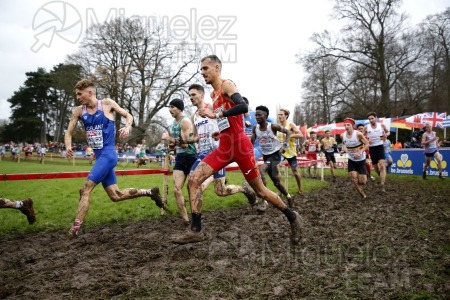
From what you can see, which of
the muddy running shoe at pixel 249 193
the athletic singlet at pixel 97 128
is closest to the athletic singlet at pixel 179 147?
the athletic singlet at pixel 97 128

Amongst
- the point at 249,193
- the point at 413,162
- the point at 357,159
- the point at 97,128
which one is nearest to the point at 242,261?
the point at 97,128

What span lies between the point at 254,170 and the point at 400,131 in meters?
39.5

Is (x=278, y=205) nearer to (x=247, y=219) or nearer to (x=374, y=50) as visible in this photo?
(x=247, y=219)

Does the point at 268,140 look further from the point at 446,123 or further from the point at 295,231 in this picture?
the point at 446,123

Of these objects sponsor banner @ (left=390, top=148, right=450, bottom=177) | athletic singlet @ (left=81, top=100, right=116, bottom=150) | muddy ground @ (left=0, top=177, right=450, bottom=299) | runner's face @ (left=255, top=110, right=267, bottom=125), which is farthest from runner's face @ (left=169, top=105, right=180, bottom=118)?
sponsor banner @ (left=390, top=148, right=450, bottom=177)

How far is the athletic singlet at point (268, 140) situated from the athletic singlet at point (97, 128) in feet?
12.9

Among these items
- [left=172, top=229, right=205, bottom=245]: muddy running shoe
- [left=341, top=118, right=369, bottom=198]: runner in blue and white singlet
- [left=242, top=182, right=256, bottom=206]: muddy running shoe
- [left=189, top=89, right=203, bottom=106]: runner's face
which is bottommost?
[left=172, top=229, right=205, bottom=245]: muddy running shoe

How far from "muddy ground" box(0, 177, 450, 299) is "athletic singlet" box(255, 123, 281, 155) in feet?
7.39

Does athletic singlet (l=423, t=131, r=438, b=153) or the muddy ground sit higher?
athletic singlet (l=423, t=131, r=438, b=153)

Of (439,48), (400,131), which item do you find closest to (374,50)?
(439,48)

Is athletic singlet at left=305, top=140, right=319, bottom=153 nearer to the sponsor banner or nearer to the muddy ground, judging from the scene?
the sponsor banner

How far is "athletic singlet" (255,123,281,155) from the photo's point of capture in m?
8.20

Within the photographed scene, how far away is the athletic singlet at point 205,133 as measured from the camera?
6.39m

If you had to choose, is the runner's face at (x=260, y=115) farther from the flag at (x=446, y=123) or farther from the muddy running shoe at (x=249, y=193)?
the flag at (x=446, y=123)
